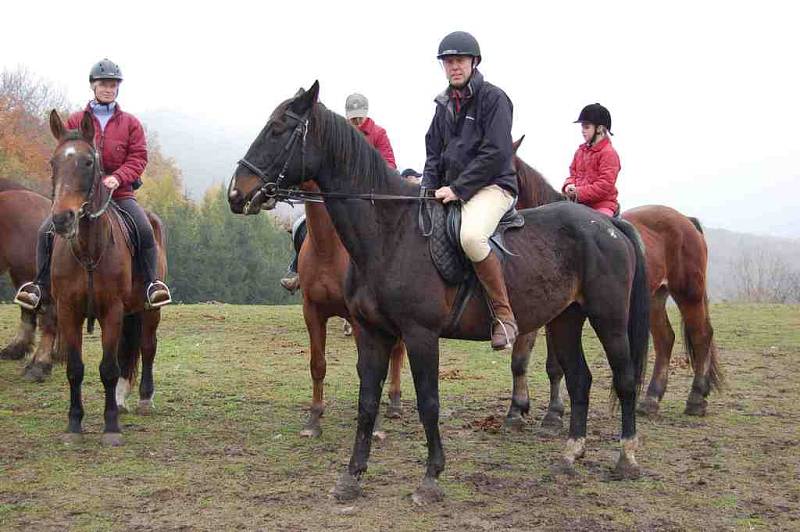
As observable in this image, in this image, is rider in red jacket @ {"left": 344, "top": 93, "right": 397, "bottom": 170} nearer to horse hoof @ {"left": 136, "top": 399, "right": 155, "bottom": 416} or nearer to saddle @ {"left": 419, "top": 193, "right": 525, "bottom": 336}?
saddle @ {"left": 419, "top": 193, "right": 525, "bottom": 336}

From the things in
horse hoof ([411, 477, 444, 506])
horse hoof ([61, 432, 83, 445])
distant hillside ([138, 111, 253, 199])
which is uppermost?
distant hillside ([138, 111, 253, 199])

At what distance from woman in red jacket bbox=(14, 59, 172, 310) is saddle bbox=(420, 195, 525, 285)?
2908mm

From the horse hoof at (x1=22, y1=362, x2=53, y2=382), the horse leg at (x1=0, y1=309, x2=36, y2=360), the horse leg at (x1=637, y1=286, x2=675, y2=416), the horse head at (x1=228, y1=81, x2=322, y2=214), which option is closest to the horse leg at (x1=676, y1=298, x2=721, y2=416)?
the horse leg at (x1=637, y1=286, x2=675, y2=416)

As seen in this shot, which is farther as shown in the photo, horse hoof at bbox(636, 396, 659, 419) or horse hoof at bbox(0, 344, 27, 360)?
horse hoof at bbox(0, 344, 27, 360)

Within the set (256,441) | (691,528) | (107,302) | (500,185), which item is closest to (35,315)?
(107,302)

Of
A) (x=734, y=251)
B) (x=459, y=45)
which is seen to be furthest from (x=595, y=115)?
(x=734, y=251)

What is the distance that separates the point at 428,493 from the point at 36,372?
19.7ft

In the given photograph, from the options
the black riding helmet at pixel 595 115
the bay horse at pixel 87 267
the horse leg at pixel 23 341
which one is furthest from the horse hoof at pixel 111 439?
the black riding helmet at pixel 595 115

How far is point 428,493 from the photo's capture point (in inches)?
211

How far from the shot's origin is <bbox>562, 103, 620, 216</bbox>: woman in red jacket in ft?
26.4

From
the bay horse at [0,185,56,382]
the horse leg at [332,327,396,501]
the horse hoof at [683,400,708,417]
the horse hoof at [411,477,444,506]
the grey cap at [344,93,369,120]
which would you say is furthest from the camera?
the bay horse at [0,185,56,382]

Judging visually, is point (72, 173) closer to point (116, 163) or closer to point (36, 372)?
point (116, 163)

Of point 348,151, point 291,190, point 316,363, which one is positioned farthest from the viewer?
point 316,363

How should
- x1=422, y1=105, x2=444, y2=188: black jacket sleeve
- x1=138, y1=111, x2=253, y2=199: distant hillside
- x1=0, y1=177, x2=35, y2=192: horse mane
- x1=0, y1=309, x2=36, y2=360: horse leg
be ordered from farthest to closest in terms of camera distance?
1. x1=138, y1=111, x2=253, y2=199: distant hillside
2. x1=0, y1=177, x2=35, y2=192: horse mane
3. x1=0, y1=309, x2=36, y2=360: horse leg
4. x1=422, y1=105, x2=444, y2=188: black jacket sleeve
